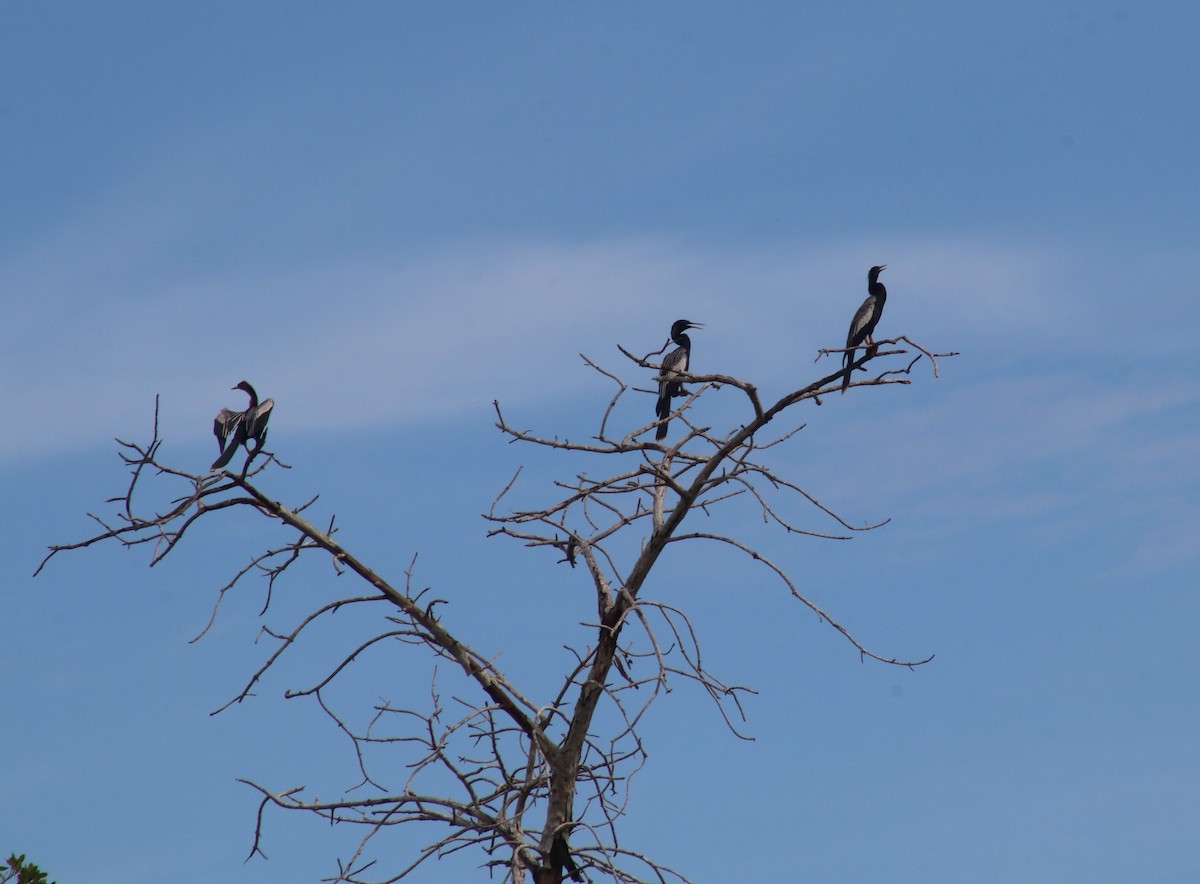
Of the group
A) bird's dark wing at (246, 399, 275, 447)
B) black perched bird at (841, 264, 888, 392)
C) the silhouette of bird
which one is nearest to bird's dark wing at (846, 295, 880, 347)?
black perched bird at (841, 264, 888, 392)

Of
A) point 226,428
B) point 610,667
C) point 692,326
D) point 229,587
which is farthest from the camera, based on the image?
point 692,326

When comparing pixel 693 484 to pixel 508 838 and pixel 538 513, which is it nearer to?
pixel 538 513

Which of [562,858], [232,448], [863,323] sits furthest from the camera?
[863,323]

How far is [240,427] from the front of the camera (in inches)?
308

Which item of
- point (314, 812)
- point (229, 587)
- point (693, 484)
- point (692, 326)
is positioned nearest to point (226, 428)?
point (229, 587)

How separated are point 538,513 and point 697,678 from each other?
3.73 feet

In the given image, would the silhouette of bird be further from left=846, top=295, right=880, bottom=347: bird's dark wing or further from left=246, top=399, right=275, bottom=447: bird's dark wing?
left=846, top=295, right=880, bottom=347: bird's dark wing

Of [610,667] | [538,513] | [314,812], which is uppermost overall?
[538,513]

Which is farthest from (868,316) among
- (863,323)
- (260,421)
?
(260,421)

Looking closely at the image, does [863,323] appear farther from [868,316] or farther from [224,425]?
[224,425]

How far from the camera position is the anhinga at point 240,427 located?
764 cm

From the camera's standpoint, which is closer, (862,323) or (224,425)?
(224,425)

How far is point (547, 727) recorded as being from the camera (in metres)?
6.38

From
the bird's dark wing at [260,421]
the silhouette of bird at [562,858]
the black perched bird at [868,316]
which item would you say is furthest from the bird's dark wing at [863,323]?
the silhouette of bird at [562,858]
